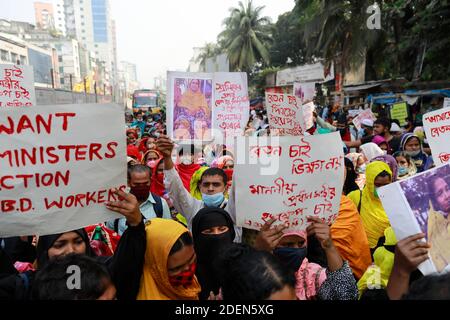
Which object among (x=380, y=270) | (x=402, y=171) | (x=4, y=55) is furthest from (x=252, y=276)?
(x=4, y=55)

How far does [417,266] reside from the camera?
5.32 feet

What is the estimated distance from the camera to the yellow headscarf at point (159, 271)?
1934 millimetres

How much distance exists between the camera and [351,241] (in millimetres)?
2701

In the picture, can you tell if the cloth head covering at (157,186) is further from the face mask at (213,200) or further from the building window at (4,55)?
the building window at (4,55)

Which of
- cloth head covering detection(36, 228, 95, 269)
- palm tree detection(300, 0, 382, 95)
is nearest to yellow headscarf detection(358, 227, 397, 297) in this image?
cloth head covering detection(36, 228, 95, 269)

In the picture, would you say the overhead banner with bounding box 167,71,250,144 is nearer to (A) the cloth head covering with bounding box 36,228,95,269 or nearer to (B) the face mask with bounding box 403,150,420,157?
(A) the cloth head covering with bounding box 36,228,95,269

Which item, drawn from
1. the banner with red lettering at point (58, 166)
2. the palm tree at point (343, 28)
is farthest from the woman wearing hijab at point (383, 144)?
the palm tree at point (343, 28)

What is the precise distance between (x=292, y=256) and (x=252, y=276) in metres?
0.71

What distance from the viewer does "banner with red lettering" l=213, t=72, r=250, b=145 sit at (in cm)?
454

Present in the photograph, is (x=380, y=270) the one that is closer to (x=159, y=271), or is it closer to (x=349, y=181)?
(x=159, y=271)

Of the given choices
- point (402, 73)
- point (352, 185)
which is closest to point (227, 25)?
point (402, 73)

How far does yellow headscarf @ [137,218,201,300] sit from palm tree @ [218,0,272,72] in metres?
37.3

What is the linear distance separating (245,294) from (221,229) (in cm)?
88
